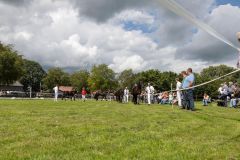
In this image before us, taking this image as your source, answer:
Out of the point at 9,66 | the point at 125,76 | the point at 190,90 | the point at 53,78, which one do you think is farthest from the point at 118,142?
the point at 53,78

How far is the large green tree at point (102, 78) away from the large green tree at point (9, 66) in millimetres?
60980

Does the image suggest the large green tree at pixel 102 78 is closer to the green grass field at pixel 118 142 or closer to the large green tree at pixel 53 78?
the large green tree at pixel 53 78

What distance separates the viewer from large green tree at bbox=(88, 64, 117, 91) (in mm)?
153750

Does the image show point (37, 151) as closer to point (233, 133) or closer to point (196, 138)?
point (196, 138)

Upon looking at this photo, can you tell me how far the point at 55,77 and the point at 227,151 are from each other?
6920 inches

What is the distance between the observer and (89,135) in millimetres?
8984

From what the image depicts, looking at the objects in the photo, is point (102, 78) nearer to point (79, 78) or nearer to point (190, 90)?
point (79, 78)

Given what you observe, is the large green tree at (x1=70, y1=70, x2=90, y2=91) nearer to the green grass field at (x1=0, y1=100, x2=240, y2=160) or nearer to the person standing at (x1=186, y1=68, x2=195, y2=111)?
the person standing at (x1=186, y1=68, x2=195, y2=111)

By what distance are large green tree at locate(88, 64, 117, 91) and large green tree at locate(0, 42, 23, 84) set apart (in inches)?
2401

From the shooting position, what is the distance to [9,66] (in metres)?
88.9

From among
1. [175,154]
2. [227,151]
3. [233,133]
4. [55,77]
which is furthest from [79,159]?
[55,77]

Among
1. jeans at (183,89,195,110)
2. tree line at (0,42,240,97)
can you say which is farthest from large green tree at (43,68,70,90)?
jeans at (183,89,195,110)

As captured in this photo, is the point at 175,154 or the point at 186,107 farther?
the point at 186,107

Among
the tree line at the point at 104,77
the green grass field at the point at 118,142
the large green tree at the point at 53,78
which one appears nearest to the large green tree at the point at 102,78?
the tree line at the point at 104,77
